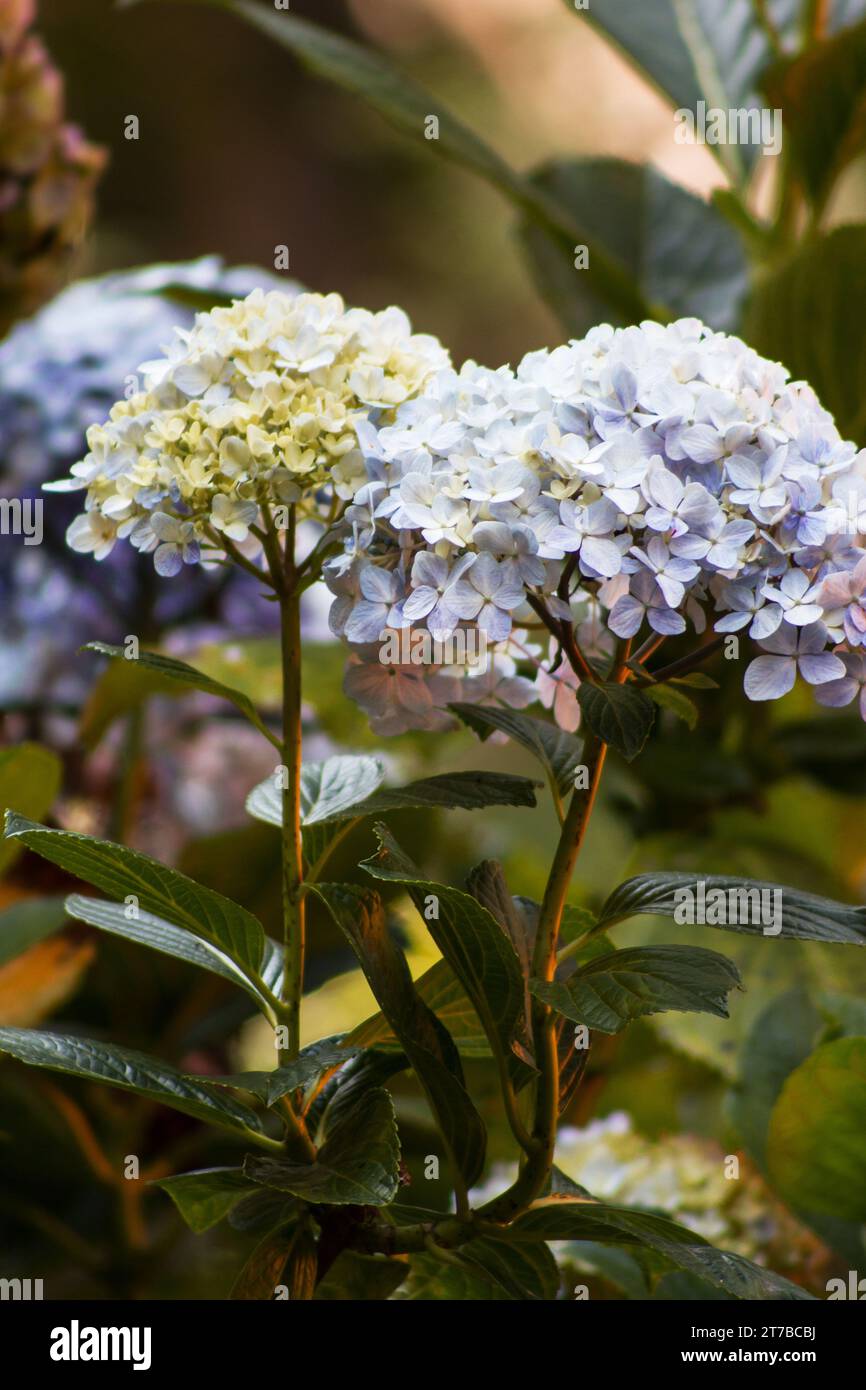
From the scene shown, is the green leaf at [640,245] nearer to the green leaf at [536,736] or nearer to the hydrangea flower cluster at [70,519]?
the hydrangea flower cluster at [70,519]

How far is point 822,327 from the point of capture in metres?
0.66

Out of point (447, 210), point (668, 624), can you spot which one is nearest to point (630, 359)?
point (668, 624)

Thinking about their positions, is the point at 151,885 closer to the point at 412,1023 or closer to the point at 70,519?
the point at 412,1023

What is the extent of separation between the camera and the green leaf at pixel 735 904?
317mm

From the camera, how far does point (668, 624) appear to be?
0.30 m

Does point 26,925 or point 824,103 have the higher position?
point 824,103

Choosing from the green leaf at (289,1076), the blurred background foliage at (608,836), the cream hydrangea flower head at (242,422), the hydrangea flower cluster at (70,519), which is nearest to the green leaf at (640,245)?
the blurred background foliage at (608,836)

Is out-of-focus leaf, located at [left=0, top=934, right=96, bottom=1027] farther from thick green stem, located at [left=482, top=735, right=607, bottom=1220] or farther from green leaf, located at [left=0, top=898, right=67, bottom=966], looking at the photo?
thick green stem, located at [left=482, top=735, right=607, bottom=1220]

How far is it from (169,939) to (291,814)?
0.05m

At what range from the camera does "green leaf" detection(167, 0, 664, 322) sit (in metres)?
0.64

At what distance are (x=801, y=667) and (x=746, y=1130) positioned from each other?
10.0 inches

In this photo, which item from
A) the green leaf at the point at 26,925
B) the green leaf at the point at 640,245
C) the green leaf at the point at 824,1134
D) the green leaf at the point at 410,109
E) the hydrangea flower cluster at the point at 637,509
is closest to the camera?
the hydrangea flower cluster at the point at 637,509

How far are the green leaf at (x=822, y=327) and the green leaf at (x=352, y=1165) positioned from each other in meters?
0.45

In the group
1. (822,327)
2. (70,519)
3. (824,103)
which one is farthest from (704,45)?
(70,519)
